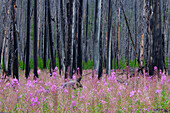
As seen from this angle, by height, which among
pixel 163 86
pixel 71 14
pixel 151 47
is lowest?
pixel 163 86

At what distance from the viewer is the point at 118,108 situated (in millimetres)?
4078

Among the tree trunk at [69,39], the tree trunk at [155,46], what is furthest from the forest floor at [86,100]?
the tree trunk at [155,46]

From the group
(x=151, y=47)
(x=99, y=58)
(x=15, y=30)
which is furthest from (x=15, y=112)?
(x=151, y=47)

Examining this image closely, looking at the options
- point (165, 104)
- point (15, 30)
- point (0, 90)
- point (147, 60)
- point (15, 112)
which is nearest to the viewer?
point (15, 112)

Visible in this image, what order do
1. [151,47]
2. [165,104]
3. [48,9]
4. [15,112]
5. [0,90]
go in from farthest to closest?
[48,9] → [151,47] → [0,90] → [165,104] → [15,112]

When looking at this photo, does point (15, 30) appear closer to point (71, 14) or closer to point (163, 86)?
point (71, 14)

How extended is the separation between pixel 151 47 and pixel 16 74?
5.64 m

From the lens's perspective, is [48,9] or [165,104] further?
[48,9]

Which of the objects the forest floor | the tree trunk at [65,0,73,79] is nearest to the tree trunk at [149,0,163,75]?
the forest floor

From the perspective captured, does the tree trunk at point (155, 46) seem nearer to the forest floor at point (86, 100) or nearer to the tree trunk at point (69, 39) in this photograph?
the forest floor at point (86, 100)

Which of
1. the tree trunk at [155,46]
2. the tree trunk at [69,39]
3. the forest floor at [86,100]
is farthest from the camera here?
the tree trunk at [155,46]

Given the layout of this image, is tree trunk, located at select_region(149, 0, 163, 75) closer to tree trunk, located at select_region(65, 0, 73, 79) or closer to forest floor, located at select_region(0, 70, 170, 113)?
forest floor, located at select_region(0, 70, 170, 113)

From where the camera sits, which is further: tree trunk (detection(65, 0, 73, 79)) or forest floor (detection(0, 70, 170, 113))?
tree trunk (detection(65, 0, 73, 79))

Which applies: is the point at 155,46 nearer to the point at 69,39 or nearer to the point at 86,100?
the point at 69,39
